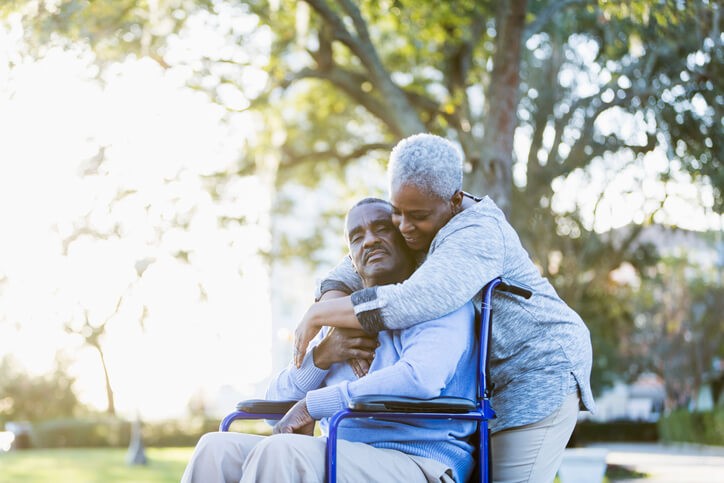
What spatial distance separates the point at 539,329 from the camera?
264cm

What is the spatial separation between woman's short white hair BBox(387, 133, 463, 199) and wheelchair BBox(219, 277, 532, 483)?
0.28 m

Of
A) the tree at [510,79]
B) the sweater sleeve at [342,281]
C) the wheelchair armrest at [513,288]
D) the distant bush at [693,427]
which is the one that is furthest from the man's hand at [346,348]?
the distant bush at [693,427]

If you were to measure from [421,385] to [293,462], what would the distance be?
0.36 meters

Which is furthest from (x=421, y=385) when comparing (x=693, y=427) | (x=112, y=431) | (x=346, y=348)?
(x=112, y=431)

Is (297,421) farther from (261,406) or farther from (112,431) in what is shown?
(112,431)

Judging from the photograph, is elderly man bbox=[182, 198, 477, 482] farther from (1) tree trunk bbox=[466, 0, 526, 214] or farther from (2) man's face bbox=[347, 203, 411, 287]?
(1) tree trunk bbox=[466, 0, 526, 214]

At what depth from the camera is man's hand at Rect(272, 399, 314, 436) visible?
2561 millimetres

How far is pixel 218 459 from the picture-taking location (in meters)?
2.48

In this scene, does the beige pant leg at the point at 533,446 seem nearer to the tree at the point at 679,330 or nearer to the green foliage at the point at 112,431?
the green foliage at the point at 112,431

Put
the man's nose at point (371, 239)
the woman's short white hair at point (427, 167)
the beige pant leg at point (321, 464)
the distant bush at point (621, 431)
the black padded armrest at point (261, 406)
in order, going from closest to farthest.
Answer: the beige pant leg at point (321, 464)
the woman's short white hair at point (427, 167)
the man's nose at point (371, 239)
the black padded armrest at point (261, 406)
the distant bush at point (621, 431)

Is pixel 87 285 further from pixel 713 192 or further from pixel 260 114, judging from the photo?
pixel 713 192

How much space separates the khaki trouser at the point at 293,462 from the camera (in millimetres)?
2229

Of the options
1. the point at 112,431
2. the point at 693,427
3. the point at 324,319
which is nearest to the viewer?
the point at 324,319

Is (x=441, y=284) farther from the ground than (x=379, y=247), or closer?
closer
